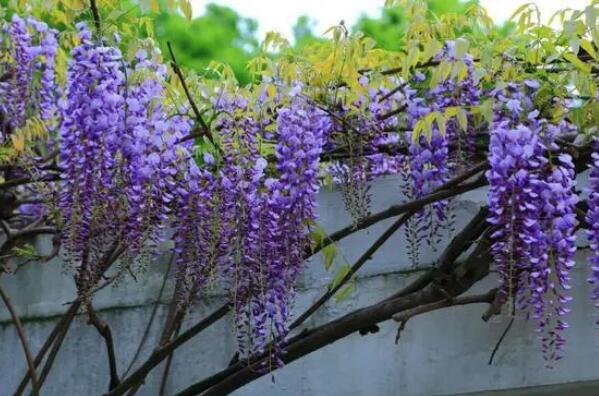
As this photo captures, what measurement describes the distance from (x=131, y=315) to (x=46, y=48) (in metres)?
0.98

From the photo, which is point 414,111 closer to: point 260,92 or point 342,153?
point 342,153

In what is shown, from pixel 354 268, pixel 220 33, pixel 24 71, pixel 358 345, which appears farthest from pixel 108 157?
pixel 220 33

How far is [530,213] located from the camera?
2438mm

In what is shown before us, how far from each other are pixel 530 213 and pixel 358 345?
1.01m

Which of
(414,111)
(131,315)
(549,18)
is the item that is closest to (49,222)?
(131,315)

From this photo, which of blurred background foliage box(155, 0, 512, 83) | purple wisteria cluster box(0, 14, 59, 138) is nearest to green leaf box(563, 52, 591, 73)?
purple wisteria cluster box(0, 14, 59, 138)

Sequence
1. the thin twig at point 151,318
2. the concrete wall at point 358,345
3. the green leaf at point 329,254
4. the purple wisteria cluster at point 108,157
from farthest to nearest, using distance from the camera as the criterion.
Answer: the thin twig at point 151,318, the concrete wall at point 358,345, the green leaf at point 329,254, the purple wisteria cluster at point 108,157

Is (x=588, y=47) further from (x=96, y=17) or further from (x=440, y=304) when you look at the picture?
(x=96, y=17)

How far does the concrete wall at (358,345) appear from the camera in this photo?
3146 mm

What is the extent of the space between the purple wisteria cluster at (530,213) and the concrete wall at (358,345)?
26.6 inches

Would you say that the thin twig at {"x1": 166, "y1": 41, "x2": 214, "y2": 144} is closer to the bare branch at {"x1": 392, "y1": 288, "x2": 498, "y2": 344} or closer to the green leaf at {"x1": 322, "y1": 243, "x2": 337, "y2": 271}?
the green leaf at {"x1": 322, "y1": 243, "x2": 337, "y2": 271}

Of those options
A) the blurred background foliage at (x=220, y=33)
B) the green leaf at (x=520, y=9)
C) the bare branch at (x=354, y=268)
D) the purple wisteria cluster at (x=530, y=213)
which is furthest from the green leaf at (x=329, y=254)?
the blurred background foliage at (x=220, y=33)

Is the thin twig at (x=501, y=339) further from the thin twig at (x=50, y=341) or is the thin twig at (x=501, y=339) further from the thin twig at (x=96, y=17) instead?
the thin twig at (x=96, y=17)

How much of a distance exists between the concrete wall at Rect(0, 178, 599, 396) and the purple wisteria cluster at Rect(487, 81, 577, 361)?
68 centimetres
